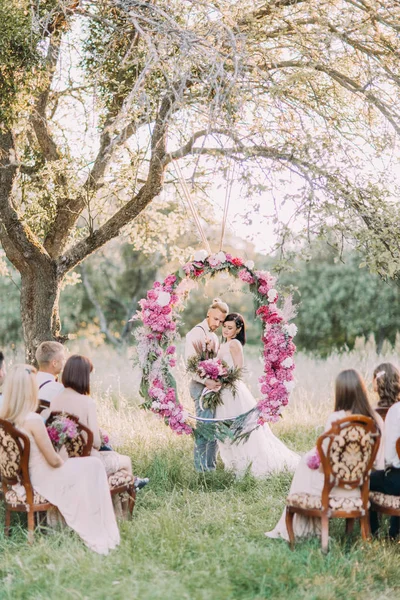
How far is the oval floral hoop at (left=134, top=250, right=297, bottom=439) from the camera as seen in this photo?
7.70 metres

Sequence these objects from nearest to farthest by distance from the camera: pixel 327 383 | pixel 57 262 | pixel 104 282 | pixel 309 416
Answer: pixel 57 262
pixel 309 416
pixel 327 383
pixel 104 282

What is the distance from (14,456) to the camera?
215 inches

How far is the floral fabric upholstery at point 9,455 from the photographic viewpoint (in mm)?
5434

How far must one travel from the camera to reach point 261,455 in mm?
7996

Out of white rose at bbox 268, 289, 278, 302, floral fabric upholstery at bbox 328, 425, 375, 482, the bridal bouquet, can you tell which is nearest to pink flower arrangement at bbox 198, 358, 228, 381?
the bridal bouquet

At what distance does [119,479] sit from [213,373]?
2.10 m

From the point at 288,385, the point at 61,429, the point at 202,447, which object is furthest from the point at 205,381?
the point at 61,429

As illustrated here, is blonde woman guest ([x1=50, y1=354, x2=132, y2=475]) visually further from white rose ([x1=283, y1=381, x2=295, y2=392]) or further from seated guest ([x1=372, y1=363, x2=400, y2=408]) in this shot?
white rose ([x1=283, y1=381, x2=295, y2=392])

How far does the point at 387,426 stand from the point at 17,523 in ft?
10.4

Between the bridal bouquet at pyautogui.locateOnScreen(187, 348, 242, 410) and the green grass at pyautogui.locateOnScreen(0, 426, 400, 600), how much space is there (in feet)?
5.42

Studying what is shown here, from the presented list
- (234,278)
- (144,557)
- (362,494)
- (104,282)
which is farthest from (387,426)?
(104,282)

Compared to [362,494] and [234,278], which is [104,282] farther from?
[362,494]

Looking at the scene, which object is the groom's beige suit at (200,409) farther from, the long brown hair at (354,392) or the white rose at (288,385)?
the long brown hair at (354,392)

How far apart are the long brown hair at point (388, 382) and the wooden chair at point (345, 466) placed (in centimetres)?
64
